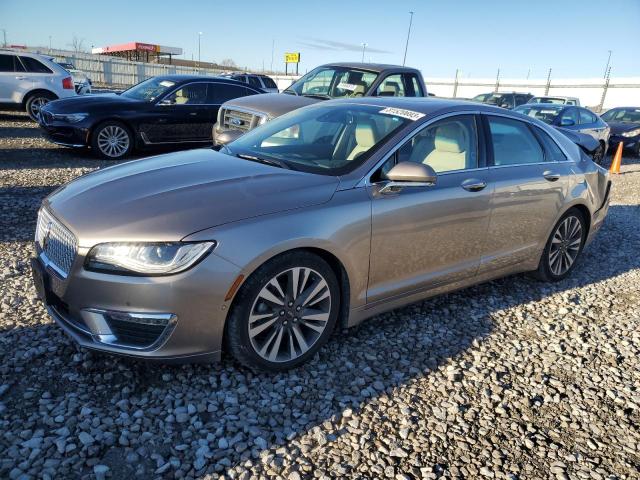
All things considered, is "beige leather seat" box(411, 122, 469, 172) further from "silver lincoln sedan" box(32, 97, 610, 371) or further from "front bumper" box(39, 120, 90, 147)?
"front bumper" box(39, 120, 90, 147)

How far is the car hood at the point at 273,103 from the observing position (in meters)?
7.54

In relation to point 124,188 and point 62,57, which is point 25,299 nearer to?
point 124,188

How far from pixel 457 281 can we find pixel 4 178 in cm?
661

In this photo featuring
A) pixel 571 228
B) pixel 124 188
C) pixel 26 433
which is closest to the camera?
pixel 26 433

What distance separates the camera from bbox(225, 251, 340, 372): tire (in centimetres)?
285

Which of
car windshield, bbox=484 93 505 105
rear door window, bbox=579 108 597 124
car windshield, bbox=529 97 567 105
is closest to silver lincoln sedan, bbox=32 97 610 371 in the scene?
rear door window, bbox=579 108 597 124

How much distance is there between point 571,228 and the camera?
494cm

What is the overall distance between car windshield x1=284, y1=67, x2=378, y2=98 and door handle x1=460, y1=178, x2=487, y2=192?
4.66 metres

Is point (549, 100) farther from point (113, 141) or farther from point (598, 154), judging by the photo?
point (113, 141)

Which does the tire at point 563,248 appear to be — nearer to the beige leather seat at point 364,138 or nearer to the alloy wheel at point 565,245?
the alloy wheel at point 565,245

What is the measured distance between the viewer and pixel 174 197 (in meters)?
2.93

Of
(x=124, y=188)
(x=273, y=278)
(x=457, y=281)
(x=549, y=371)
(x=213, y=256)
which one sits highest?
(x=124, y=188)

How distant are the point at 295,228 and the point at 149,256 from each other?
78 cm

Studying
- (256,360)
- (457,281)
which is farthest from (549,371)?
(256,360)
